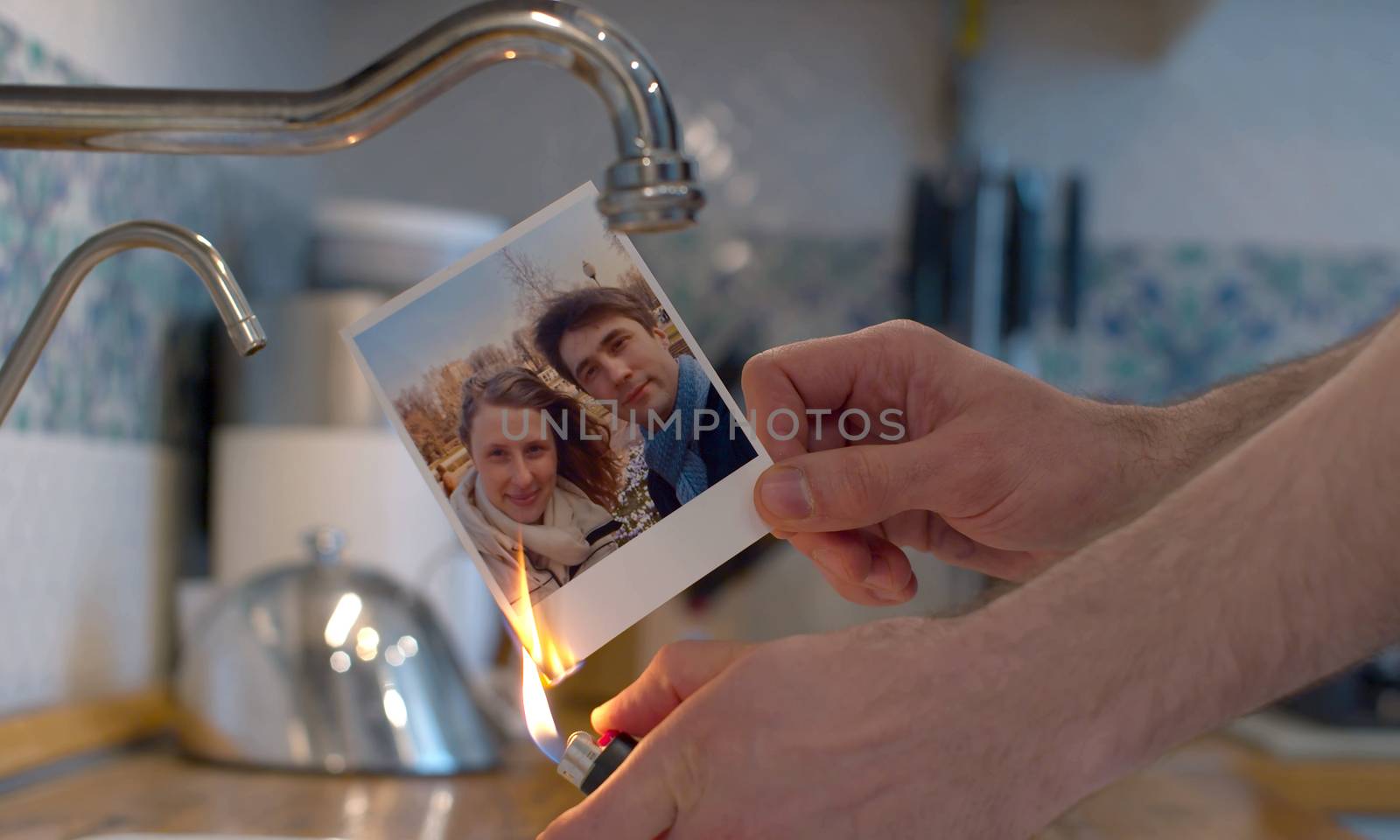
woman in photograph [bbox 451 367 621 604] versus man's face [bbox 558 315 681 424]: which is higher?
man's face [bbox 558 315 681 424]

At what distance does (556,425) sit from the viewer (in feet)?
1.56

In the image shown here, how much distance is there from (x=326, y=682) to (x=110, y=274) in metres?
0.43

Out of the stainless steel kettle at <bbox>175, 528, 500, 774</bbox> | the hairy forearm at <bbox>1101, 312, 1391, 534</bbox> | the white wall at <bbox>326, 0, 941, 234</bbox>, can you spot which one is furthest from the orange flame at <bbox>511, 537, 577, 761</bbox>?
the white wall at <bbox>326, 0, 941, 234</bbox>

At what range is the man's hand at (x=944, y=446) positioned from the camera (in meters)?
0.55

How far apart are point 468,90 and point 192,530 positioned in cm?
69

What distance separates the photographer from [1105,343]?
1703mm

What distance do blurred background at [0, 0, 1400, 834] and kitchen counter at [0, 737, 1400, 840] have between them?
0.34 meters

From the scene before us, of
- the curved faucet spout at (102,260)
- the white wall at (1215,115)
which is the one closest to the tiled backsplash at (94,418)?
the curved faucet spout at (102,260)

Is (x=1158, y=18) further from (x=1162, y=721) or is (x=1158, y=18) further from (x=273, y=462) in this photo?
(x=1162, y=721)

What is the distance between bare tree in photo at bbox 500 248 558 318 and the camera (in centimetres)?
47

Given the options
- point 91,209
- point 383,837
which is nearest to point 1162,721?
point 383,837

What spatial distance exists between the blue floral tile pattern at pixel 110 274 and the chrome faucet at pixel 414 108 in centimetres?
43

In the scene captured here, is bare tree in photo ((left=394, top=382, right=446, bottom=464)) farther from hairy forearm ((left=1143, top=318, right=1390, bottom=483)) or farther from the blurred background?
the blurred background

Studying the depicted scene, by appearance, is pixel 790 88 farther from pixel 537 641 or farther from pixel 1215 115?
pixel 537 641
